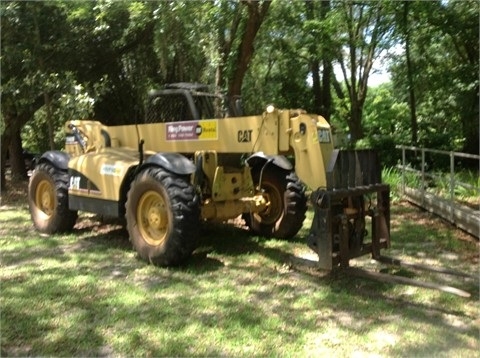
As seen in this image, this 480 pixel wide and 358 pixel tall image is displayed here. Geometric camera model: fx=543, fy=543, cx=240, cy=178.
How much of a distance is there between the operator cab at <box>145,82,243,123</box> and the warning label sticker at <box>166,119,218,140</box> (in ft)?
0.55

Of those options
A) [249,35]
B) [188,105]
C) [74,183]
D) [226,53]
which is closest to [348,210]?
[188,105]

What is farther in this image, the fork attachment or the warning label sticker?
the warning label sticker

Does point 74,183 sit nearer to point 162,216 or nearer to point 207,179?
point 162,216

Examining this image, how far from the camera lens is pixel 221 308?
441 cm

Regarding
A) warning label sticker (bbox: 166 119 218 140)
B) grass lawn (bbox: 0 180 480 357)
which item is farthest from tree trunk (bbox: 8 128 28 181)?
warning label sticker (bbox: 166 119 218 140)

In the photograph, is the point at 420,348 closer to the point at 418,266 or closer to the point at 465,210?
the point at 418,266

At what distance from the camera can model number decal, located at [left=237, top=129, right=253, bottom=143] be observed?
18.8 ft

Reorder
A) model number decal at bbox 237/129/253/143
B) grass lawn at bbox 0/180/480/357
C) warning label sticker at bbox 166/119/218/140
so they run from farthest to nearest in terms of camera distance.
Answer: warning label sticker at bbox 166/119/218/140 → model number decal at bbox 237/129/253/143 → grass lawn at bbox 0/180/480/357

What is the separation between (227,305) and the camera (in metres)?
4.47

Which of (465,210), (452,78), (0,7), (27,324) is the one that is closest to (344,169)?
(27,324)

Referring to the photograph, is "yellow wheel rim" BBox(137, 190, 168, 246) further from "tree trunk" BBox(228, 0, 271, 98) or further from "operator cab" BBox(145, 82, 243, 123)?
"tree trunk" BBox(228, 0, 271, 98)

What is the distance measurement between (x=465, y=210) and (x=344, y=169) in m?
3.50

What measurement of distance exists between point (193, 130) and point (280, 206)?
1538 mm

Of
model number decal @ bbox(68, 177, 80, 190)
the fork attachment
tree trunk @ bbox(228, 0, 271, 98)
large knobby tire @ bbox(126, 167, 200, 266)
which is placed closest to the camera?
the fork attachment
